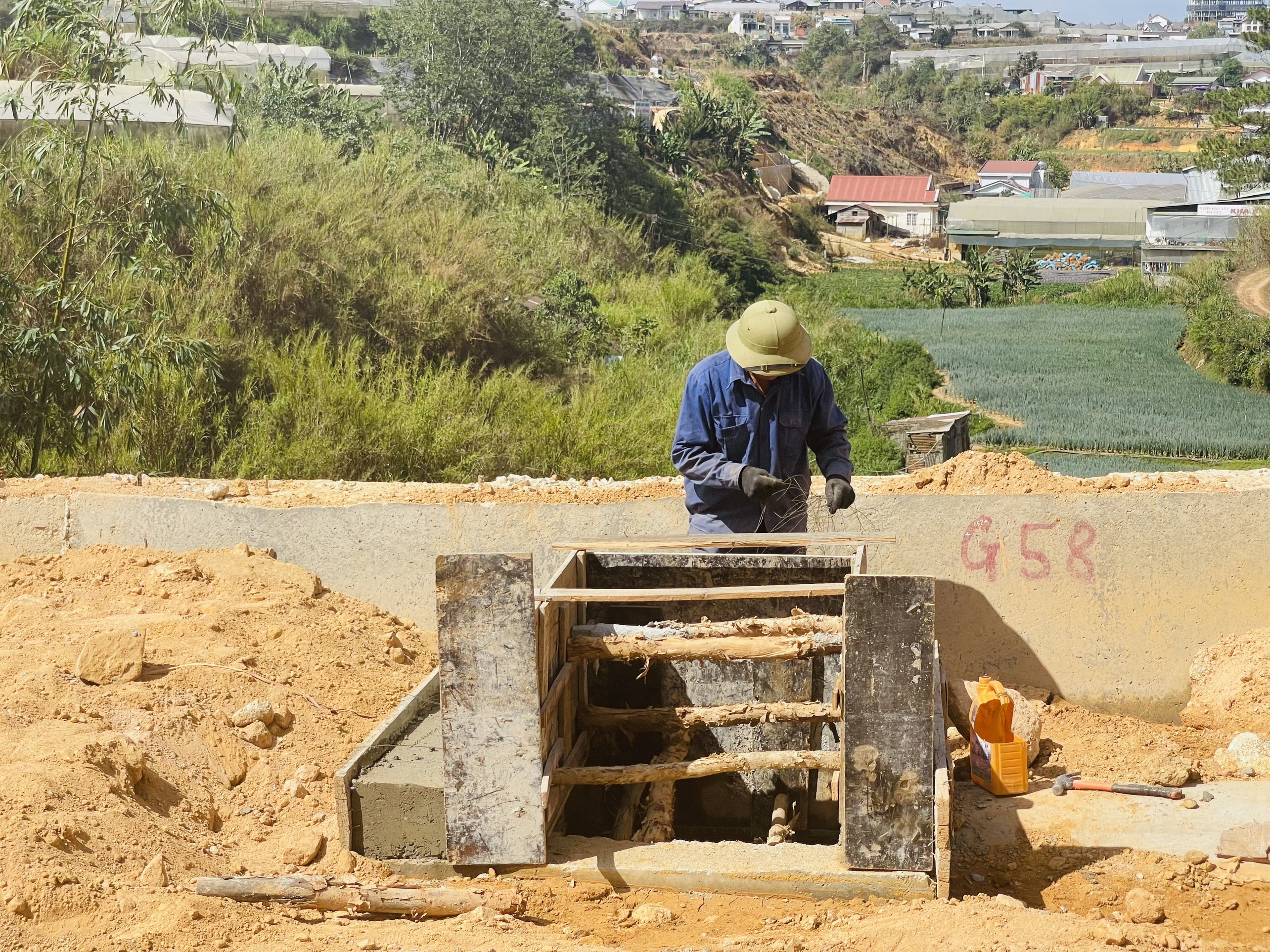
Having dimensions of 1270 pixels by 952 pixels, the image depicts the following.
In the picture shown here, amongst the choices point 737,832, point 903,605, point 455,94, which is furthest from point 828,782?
point 455,94

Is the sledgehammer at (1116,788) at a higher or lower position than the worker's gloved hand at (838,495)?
lower

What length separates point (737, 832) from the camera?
5.36 meters

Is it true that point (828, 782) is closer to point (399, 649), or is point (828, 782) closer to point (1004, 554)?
point (1004, 554)

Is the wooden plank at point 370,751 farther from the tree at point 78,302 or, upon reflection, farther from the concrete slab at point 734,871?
the tree at point 78,302

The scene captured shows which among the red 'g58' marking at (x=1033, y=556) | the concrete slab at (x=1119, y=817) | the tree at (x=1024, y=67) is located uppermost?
the tree at (x=1024, y=67)

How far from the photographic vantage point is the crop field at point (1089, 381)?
24.2m

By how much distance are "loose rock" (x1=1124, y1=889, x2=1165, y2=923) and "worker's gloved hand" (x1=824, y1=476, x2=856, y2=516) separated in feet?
6.10

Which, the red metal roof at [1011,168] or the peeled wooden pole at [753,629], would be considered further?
the red metal roof at [1011,168]

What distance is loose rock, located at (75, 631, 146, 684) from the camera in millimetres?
5387

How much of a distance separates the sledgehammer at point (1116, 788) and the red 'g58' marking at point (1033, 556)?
117cm

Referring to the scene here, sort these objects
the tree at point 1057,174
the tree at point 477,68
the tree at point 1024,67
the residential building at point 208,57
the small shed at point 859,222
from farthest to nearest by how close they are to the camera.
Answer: the tree at point 1024,67 → the tree at point 1057,174 → the small shed at point 859,222 → the tree at point 477,68 → the residential building at point 208,57

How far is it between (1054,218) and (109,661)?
61890 millimetres

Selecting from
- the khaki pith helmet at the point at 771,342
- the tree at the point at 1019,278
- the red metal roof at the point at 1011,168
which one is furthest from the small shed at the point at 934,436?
the red metal roof at the point at 1011,168

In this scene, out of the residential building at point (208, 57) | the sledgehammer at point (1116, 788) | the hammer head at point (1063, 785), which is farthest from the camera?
the residential building at point (208, 57)
